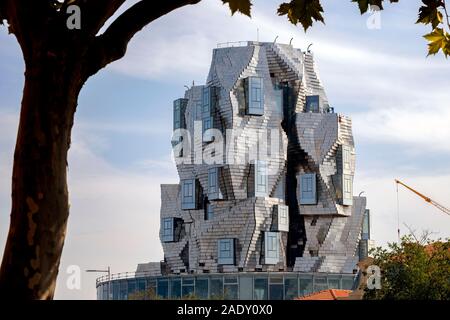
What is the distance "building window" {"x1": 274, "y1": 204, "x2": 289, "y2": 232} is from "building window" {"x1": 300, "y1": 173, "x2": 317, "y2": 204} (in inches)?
95.5

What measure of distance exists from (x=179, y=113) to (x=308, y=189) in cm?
1661

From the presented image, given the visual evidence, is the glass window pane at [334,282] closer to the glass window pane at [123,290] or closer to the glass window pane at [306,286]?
the glass window pane at [306,286]

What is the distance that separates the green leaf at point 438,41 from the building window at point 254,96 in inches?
4182

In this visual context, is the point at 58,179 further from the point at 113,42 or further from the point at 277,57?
the point at 277,57

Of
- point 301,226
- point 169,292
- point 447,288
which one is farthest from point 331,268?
point 447,288

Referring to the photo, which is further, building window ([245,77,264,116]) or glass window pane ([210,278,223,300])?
building window ([245,77,264,116])

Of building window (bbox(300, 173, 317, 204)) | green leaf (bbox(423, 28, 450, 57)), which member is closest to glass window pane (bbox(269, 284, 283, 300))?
building window (bbox(300, 173, 317, 204))

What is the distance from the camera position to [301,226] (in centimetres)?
12406

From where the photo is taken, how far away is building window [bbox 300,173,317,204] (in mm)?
120938

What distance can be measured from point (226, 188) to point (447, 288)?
177 ft

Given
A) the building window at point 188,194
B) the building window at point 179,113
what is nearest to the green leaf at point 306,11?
the building window at point 188,194

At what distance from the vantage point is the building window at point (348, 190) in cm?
12209

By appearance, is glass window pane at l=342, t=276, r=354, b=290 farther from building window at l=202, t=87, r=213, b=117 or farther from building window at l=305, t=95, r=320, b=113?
building window at l=202, t=87, r=213, b=117
